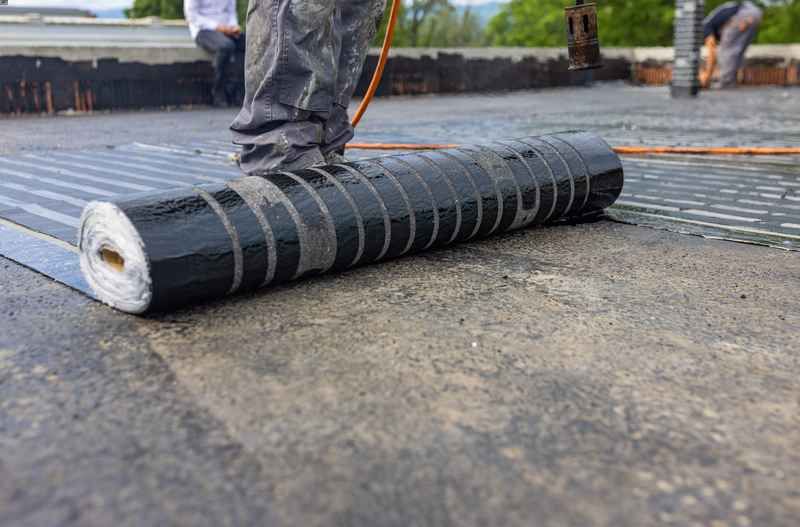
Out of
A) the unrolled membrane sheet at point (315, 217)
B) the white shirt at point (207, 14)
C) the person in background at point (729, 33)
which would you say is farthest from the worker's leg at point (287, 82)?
the person in background at point (729, 33)

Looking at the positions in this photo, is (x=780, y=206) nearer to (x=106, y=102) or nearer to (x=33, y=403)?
(x=33, y=403)

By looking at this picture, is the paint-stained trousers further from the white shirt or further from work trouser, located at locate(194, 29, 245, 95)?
the white shirt

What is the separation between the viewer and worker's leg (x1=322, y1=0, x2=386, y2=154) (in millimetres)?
3416

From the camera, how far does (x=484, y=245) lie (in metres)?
2.99

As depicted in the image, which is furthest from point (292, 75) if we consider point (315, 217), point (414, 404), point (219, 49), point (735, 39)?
point (735, 39)

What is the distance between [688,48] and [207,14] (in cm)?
815

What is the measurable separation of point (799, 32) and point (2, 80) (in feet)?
137

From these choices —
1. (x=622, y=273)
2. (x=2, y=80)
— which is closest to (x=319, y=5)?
(x=622, y=273)

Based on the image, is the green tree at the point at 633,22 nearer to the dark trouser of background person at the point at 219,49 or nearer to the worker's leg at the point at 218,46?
the dark trouser of background person at the point at 219,49

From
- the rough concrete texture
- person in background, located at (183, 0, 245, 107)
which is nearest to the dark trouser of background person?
person in background, located at (183, 0, 245, 107)

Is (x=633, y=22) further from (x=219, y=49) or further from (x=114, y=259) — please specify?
(x=114, y=259)

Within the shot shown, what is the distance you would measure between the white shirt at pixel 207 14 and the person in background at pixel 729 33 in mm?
9906

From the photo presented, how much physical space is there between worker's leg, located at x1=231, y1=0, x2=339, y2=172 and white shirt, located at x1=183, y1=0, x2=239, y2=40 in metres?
8.36

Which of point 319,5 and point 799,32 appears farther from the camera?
point 799,32
